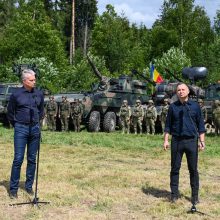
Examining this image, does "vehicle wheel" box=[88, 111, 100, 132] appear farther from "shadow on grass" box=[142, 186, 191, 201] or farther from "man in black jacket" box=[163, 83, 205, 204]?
"man in black jacket" box=[163, 83, 205, 204]

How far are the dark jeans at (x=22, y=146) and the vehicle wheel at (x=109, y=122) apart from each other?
1251cm

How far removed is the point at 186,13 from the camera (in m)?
43.0

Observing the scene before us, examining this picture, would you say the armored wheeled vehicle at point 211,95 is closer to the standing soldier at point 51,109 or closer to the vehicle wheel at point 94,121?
the vehicle wheel at point 94,121

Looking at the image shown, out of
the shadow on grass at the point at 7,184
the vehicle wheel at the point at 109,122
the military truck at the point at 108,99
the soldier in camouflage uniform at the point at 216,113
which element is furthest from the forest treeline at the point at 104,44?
the shadow on grass at the point at 7,184

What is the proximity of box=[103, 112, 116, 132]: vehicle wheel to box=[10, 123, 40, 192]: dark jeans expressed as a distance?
1251 centimetres

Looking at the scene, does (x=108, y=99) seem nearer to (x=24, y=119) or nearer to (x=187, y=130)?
(x=24, y=119)

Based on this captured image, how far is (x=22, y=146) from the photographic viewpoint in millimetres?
7289

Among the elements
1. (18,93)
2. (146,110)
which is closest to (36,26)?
(146,110)

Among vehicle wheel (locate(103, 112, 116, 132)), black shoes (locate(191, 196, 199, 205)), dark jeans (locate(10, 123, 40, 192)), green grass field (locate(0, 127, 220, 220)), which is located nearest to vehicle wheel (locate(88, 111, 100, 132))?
vehicle wheel (locate(103, 112, 116, 132))

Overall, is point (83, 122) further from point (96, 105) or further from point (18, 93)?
point (18, 93)

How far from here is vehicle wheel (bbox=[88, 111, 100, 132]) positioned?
762 inches

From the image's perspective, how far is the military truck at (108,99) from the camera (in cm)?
1947

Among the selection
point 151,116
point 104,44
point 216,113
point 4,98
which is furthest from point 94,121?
point 104,44

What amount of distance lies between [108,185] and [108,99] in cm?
1220
